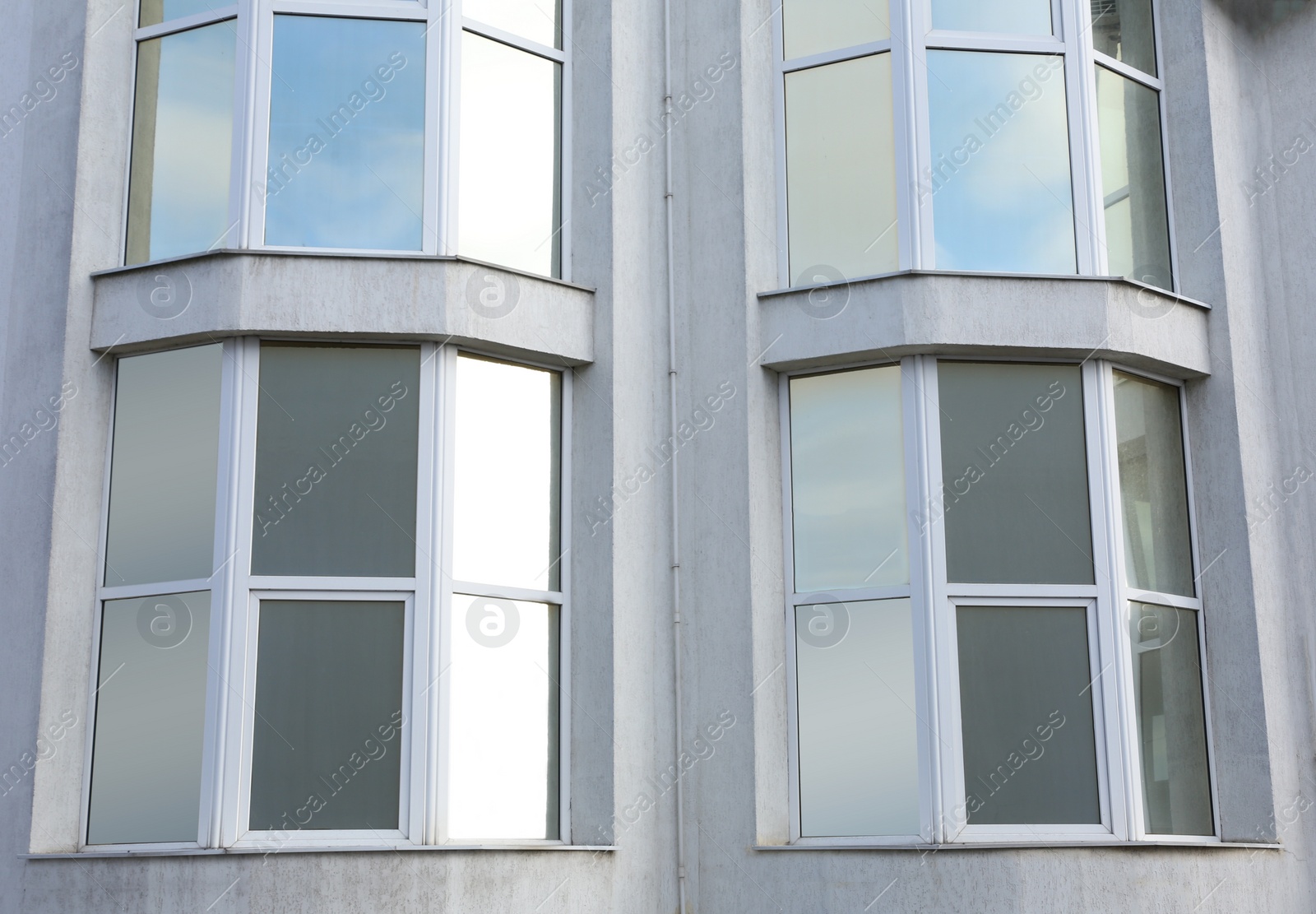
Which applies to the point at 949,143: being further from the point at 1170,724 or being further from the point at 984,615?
the point at 1170,724

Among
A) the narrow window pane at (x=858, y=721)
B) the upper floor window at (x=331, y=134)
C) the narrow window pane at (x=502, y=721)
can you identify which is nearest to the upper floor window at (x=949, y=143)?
the upper floor window at (x=331, y=134)

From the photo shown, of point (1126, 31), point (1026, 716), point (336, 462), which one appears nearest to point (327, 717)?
point (336, 462)

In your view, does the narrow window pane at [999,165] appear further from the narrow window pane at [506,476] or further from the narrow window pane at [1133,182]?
the narrow window pane at [506,476]

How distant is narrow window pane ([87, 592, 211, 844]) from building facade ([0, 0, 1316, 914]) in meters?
0.03

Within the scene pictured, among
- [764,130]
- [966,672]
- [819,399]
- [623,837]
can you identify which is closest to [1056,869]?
[966,672]

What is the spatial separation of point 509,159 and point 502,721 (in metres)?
3.82

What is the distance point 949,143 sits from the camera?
9867 millimetres

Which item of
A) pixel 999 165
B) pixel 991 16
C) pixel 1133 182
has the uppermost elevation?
pixel 991 16

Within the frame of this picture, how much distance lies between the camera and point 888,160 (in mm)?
9906

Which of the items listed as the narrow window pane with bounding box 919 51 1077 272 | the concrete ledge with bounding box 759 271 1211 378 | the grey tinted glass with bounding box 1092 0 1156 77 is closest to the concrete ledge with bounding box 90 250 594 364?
the concrete ledge with bounding box 759 271 1211 378

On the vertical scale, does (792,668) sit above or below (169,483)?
below

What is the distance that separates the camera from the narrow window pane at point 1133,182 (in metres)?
10.3

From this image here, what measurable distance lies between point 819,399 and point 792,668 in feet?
6.11

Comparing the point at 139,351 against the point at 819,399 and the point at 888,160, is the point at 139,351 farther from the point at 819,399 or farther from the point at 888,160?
the point at 888,160
